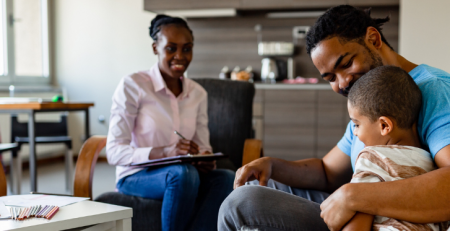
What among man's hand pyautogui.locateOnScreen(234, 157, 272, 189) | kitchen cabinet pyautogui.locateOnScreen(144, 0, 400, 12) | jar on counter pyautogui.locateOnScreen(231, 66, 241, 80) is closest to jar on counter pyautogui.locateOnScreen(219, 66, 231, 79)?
jar on counter pyautogui.locateOnScreen(231, 66, 241, 80)

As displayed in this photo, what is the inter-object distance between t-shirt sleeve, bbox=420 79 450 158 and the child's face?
0.10m

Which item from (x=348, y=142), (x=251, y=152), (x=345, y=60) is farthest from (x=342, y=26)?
(x=251, y=152)

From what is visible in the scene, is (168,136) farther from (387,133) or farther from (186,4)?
(186,4)

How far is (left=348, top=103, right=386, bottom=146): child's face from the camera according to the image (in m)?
1.03

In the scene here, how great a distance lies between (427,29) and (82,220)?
12.5 ft

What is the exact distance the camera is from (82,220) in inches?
47.7

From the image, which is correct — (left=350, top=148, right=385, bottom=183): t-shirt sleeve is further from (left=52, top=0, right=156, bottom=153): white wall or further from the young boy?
(left=52, top=0, right=156, bottom=153): white wall

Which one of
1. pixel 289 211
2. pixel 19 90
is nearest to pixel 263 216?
pixel 289 211

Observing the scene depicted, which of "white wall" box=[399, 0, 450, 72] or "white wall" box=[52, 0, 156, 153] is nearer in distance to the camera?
"white wall" box=[399, 0, 450, 72]

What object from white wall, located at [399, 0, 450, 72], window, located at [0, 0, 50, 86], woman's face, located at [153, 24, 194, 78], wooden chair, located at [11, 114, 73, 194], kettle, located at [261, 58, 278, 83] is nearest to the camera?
woman's face, located at [153, 24, 194, 78]

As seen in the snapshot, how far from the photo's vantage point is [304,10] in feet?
14.8

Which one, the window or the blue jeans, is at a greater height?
the window

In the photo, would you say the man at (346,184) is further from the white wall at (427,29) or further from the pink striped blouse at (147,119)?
the white wall at (427,29)

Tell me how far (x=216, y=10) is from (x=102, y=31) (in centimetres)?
172
